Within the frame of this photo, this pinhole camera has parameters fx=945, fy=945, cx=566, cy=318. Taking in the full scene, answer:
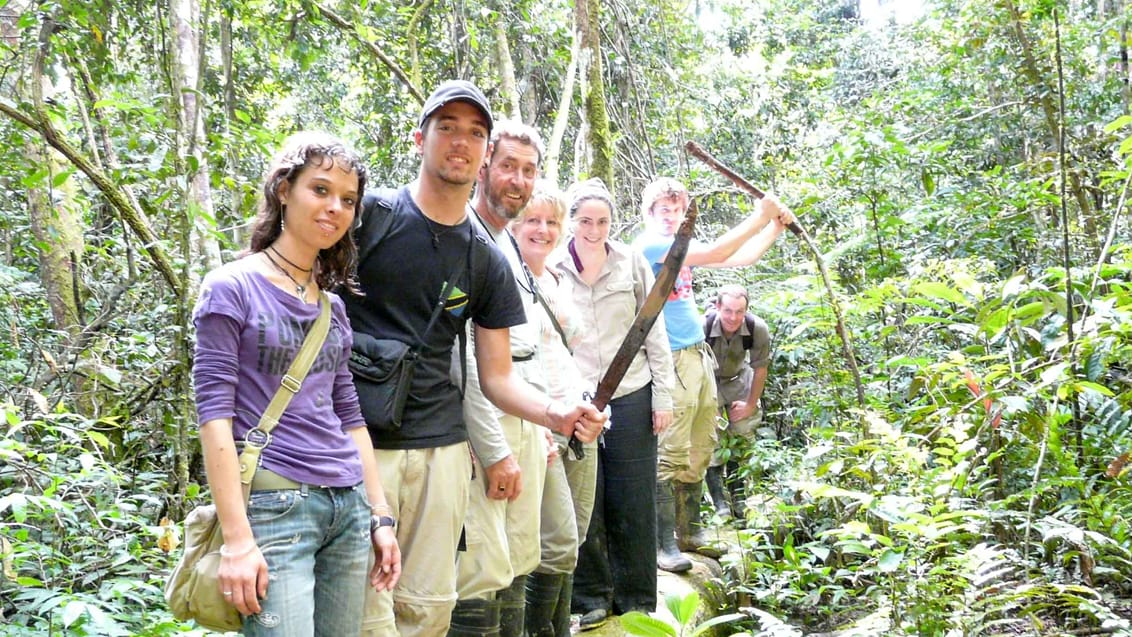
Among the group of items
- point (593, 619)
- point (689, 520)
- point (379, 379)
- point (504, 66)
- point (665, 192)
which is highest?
point (504, 66)

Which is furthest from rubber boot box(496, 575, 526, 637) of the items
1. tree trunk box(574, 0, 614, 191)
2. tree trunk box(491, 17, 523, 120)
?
tree trunk box(491, 17, 523, 120)

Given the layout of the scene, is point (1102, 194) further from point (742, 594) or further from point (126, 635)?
point (126, 635)

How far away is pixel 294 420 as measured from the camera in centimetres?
225

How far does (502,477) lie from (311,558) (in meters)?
0.83

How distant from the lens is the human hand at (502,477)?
9.70 ft

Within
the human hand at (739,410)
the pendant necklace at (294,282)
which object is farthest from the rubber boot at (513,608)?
the human hand at (739,410)

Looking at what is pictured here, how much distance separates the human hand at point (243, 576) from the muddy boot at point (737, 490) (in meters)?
5.23

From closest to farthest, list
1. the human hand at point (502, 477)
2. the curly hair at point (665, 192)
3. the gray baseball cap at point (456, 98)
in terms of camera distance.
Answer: the gray baseball cap at point (456, 98) → the human hand at point (502, 477) → the curly hair at point (665, 192)

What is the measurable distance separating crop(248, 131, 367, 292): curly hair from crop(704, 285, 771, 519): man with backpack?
4.75 m

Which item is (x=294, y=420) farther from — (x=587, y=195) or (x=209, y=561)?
(x=587, y=195)

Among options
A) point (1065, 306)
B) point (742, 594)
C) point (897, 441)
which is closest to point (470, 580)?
point (897, 441)

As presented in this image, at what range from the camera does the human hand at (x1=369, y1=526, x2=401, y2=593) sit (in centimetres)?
247

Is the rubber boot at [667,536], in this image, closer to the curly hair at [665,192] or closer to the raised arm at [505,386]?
the curly hair at [665,192]

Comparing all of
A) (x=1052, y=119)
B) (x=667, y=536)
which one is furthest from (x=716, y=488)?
(x=1052, y=119)
